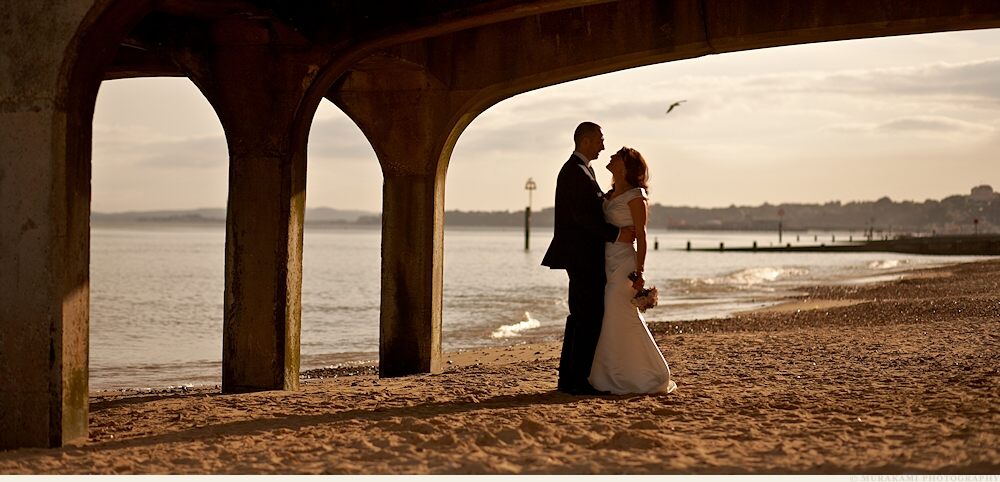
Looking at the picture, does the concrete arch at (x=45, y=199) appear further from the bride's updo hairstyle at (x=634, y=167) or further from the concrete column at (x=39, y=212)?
the bride's updo hairstyle at (x=634, y=167)

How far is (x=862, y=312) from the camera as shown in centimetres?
2209

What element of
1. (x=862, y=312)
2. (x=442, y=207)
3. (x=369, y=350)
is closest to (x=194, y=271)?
(x=369, y=350)

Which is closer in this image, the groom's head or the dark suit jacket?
the dark suit jacket

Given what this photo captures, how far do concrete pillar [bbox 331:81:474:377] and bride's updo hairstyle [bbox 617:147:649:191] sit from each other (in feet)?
15.4

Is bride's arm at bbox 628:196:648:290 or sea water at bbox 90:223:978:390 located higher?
bride's arm at bbox 628:196:648:290

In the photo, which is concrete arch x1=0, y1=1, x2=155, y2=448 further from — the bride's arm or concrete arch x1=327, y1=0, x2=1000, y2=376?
concrete arch x1=327, y1=0, x2=1000, y2=376

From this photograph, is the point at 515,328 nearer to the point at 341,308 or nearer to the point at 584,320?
the point at 341,308

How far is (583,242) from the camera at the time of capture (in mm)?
9469

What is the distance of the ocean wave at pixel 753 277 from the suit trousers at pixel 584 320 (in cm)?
3455

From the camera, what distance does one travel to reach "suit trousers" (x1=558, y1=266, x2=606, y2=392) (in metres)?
9.46

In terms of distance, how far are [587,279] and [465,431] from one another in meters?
2.25

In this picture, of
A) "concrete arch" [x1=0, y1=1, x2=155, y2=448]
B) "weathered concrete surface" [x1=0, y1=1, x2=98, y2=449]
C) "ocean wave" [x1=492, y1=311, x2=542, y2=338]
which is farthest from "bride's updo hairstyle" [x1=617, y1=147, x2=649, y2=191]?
A: "ocean wave" [x1=492, y1=311, x2=542, y2=338]

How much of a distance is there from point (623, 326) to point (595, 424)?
1.71 m

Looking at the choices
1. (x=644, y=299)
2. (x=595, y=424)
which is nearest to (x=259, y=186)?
(x=644, y=299)
